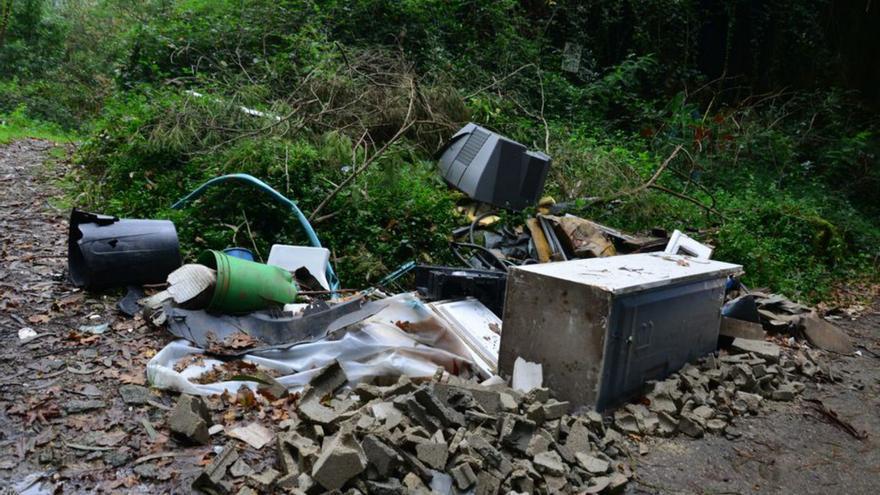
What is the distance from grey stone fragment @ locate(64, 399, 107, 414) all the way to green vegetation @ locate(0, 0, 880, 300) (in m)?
2.30

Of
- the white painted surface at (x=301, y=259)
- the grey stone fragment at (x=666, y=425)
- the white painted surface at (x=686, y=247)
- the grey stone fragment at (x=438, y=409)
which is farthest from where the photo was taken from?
the white painted surface at (x=686, y=247)

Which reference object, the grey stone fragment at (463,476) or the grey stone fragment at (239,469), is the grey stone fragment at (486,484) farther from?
the grey stone fragment at (239,469)

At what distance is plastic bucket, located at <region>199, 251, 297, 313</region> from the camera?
3994 mm

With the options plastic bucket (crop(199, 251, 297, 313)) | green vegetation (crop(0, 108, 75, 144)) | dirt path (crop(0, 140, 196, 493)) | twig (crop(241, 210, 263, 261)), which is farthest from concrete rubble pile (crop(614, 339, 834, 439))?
green vegetation (crop(0, 108, 75, 144))

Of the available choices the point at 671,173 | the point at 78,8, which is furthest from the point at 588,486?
the point at 78,8

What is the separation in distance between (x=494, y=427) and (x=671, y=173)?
7.32m

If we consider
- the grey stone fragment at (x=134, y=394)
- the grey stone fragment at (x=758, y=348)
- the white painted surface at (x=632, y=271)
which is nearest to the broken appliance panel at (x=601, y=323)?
the white painted surface at (x=632, y=271)

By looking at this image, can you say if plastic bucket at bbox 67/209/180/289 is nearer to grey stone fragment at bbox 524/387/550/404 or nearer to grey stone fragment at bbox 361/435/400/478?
grey stone fragment at bbox 361/435/400/478

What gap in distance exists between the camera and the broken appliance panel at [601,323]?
351cm

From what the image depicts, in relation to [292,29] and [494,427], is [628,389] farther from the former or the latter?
[292,29]

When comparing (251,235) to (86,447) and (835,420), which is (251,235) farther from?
(835,420)

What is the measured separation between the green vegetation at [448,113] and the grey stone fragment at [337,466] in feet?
9.43

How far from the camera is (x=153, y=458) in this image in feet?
8.93

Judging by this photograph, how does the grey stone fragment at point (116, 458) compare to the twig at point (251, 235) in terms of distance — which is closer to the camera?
the grey stone fragment at point (116, 458)
